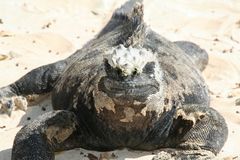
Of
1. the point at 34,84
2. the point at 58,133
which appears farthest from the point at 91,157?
the point at 34,84

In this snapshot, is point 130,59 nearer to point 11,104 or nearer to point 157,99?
point 157,99

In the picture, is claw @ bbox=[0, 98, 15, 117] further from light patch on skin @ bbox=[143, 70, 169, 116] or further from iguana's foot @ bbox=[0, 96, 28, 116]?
light patch on skin @ bbox=[143, 70, 169, 116]

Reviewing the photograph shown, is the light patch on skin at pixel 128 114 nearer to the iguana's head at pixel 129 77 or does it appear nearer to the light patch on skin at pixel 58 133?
the iguana's head at pixel 129 77

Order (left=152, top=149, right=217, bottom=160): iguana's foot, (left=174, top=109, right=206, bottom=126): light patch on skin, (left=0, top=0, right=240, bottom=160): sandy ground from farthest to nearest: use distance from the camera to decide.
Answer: (left=0, top=0, right=240, bottom=160): sandy ground, (left=174, top=109, right=206, bottom=126): light patch on skin, (left=152, top=149, right=217, bottom=160): iguana's foot

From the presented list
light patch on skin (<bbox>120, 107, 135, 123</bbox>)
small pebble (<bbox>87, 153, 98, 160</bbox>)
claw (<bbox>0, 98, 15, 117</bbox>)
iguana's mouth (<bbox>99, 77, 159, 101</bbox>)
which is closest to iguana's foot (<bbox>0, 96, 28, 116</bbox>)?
claw (<bbox>0, 98, 15, 117</bbox>)

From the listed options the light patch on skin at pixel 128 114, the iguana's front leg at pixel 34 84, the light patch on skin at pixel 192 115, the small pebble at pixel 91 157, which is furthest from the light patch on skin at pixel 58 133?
the iguana's front leg at pixel 34 84
